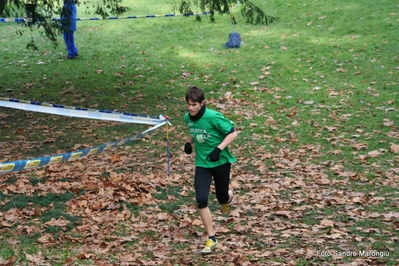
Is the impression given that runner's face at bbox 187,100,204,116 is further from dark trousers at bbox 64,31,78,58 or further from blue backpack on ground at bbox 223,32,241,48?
blue backpack on ground at bbox 223,32,241,48

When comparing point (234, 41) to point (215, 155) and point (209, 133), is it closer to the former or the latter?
point (209, 133)

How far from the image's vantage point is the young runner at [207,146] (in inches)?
230

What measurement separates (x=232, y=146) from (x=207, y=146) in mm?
4564

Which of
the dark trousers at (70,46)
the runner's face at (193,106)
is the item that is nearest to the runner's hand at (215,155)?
the runner's face at (193,106)

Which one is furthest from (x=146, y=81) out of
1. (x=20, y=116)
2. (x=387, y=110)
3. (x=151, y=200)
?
(x=151, y=200)

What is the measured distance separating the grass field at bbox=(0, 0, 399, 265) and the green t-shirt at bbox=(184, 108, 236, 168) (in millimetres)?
999

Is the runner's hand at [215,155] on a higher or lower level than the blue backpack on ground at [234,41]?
lower

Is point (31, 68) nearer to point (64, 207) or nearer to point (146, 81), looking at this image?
point (146, 81)

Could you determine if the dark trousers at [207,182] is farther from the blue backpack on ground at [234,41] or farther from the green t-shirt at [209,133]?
the blue backpack on ground at [234,41]

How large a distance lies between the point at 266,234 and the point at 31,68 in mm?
12306

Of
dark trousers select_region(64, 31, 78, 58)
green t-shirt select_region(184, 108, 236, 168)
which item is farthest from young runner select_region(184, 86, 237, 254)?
dark trousers select_region(64, 31, 78, 58)

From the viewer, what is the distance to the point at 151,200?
760 centimetres

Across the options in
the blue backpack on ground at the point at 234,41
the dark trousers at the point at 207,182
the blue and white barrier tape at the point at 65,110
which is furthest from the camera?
the blue backpack on ground at the point at 234,41

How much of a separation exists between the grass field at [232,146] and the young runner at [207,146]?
0.46 metres
